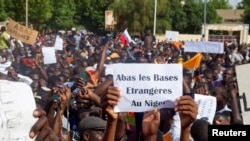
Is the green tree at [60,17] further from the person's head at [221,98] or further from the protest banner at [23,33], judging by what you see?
the person's head at [221,98]

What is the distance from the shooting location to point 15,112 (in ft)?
14.5

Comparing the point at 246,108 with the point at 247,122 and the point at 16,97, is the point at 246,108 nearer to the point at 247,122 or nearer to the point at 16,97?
the point at 247,122

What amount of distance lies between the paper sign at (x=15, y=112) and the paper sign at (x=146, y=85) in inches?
45.1

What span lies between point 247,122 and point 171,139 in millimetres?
1288

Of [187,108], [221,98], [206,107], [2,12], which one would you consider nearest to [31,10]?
[2,12]

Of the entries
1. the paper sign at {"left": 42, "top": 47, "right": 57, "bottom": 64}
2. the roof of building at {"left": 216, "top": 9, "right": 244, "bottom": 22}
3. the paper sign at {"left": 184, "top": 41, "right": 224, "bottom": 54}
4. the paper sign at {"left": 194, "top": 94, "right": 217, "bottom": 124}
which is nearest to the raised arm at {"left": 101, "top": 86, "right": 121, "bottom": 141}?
the paper sign at {"left": 194, "top": 94, "right": 217, "bottom": 124}

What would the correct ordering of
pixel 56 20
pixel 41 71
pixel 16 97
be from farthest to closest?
pixel 56 20 → pixel 41 71 → pixel 16 97

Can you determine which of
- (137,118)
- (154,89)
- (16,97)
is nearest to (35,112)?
(16,97)

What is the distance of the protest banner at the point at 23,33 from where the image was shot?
44.2 feet

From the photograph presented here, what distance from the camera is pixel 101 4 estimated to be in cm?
6519

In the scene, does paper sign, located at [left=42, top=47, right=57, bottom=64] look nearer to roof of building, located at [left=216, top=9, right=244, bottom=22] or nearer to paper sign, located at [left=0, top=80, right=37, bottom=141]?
paper sign, located at [left=0, top=80, right=37, bottom=141]

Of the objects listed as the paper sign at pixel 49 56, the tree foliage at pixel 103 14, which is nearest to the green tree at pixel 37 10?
the tree foliage at pixel 103 14

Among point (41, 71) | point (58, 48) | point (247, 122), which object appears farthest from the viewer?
point (58, 48)

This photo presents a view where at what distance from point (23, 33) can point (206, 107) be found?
8.21 m
